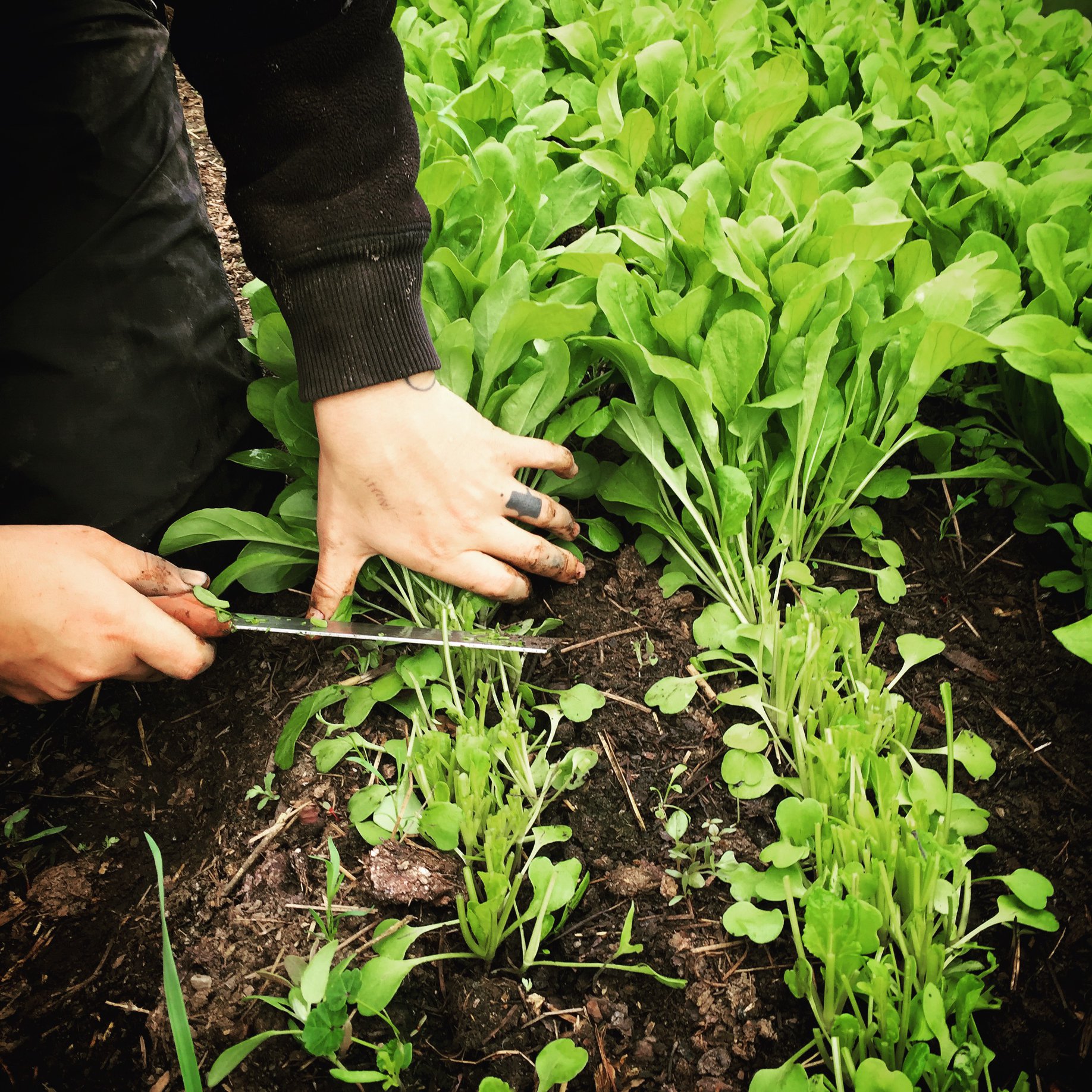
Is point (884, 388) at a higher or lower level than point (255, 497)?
higher

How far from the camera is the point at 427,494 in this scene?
100 cm

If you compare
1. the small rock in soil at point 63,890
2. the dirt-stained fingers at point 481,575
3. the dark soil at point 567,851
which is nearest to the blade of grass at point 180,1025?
the dark soil at point 567,851

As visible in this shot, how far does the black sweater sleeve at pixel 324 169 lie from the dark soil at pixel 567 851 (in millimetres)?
422

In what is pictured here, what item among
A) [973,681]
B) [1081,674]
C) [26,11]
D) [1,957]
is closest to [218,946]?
[1,957]

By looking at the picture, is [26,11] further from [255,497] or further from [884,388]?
[884,388]

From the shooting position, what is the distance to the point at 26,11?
3.55 ft

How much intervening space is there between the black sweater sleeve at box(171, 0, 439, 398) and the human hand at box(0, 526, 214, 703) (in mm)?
315

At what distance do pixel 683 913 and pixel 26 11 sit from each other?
1.42m

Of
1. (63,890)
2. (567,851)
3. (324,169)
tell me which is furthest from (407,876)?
(324,169)

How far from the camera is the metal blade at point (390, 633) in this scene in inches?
39.8

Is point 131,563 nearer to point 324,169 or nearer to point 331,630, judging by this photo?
point 331,630

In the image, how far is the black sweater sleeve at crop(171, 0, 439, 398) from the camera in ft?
2.91

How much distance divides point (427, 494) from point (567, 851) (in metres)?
0.45

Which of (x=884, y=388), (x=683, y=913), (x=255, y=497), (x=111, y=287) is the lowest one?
(x=683, y=913)
